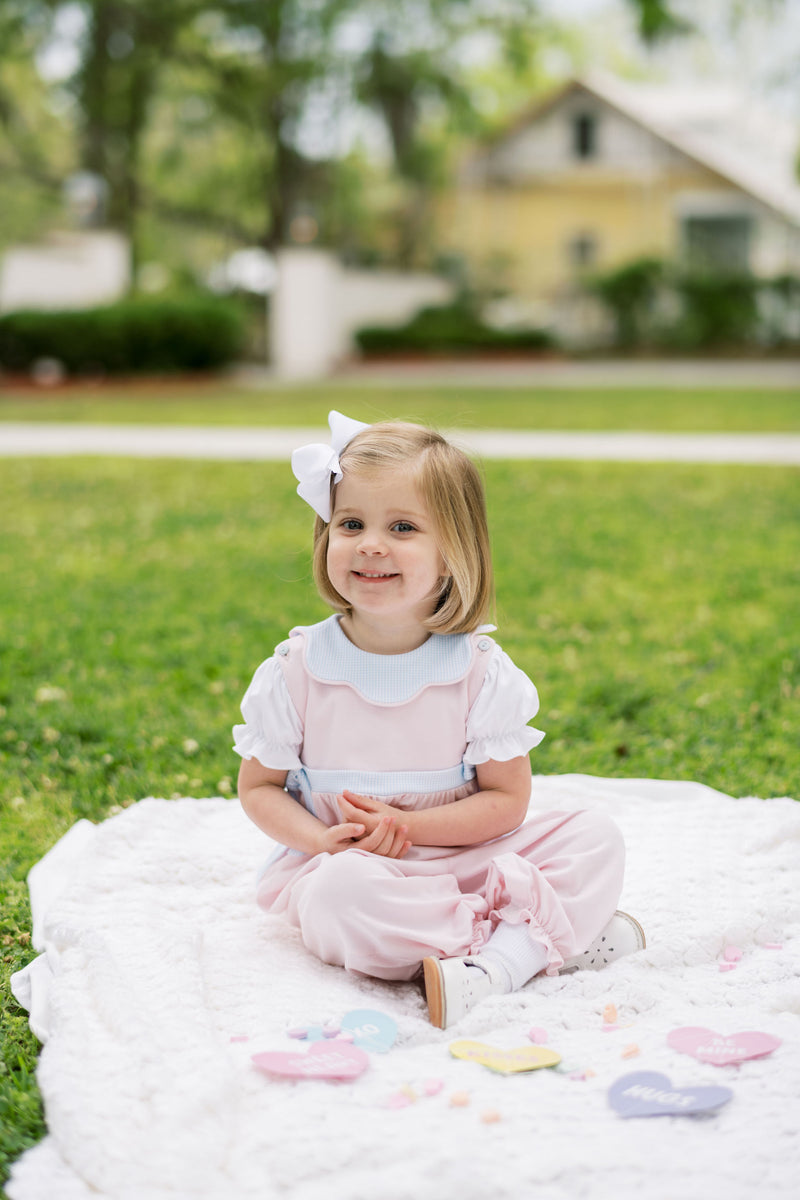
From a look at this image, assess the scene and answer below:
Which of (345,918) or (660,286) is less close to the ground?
(660,286)

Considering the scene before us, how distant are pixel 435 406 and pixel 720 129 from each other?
70.8ft

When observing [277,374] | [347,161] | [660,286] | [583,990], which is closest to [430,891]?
[583,990]

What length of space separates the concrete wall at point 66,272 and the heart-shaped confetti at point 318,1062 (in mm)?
16900

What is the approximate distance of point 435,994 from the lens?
2.20 metres

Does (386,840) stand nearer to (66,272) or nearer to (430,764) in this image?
(430,764)

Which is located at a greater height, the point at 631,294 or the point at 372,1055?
the point at 631,294

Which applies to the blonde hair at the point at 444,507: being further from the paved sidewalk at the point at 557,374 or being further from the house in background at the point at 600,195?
the house in background at the point at 600,195

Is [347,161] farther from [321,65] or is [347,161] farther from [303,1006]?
[303,1006]

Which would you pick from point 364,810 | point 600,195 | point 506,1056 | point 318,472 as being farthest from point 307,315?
point 506,1056

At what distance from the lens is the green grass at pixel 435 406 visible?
11.9m

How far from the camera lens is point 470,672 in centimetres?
249

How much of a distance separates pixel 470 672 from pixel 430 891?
41 cm

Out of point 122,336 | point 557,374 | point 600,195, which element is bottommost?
point 557,374

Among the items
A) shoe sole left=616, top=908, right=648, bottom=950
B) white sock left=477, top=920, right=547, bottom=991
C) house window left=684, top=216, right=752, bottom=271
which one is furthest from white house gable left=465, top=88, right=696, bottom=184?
white sock left=477, top=920, right=547, bottom=991
